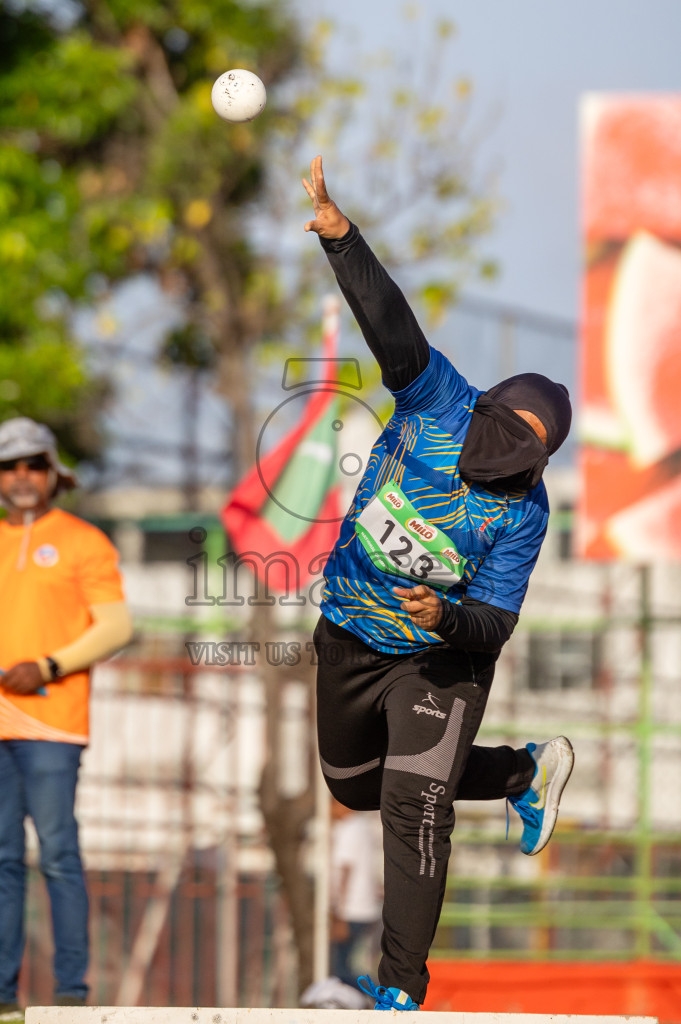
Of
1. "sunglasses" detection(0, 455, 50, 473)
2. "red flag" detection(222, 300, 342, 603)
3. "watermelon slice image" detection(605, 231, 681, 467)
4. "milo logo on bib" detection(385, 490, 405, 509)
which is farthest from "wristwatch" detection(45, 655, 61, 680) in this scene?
"watermelon slice image" detection(605, 231, 681, 467)

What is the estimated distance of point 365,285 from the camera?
2.96 metres

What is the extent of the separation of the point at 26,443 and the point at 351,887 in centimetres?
435

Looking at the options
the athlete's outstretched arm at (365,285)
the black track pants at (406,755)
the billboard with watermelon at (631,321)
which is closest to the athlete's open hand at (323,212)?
the athlete's outstretched arm at (365,285)

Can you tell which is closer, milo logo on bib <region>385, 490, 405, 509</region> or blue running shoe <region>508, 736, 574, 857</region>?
milo logo on bib <region>385, 490, 405, 509</region>

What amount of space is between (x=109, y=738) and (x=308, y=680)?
4.92 feet

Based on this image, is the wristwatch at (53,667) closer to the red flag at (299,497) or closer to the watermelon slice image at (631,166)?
the red flag at (299,497)

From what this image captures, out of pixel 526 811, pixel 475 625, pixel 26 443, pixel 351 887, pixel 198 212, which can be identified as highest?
pixel 198 212

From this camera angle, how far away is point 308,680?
855 centimetres

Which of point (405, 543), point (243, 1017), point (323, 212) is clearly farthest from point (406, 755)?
point (323, 212)

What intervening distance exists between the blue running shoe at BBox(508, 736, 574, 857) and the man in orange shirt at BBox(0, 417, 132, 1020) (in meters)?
1.56

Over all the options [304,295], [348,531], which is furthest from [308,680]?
[304,295]

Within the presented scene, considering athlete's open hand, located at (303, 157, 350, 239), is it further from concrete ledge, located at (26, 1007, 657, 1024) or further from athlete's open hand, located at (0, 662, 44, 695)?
athlete's open hand, located at (0, 662, 44, 695)

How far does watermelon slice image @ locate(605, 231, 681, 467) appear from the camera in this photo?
9.38 meters

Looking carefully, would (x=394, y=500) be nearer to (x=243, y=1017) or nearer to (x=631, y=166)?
(x=243, y=1017)
